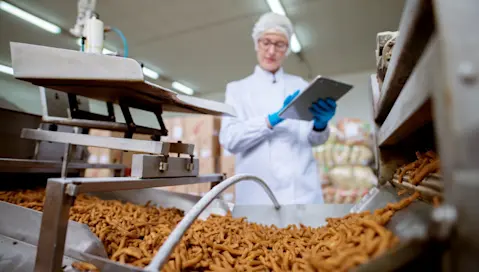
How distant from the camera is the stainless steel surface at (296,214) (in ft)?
4.09

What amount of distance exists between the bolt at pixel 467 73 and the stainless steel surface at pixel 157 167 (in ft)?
2.44

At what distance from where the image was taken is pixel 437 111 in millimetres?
348

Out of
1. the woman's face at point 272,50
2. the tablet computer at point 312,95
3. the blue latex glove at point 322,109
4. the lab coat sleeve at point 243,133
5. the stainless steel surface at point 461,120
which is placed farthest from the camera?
the woman's face at point 272,50

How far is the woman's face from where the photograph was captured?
6.72 ft

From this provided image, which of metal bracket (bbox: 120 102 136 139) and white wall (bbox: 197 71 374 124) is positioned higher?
white wall (bbox: 197 71 374 124)

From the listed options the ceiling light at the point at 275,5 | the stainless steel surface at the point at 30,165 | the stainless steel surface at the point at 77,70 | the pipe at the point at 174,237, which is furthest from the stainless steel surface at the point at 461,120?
the ceiling light at the point at 275,5

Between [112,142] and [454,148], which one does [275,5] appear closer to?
[112,142]

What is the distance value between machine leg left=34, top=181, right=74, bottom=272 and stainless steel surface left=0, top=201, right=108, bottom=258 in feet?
0.34

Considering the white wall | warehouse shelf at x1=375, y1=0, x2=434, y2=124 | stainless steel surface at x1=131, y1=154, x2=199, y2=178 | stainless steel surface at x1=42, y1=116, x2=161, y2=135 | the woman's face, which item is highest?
the white wall

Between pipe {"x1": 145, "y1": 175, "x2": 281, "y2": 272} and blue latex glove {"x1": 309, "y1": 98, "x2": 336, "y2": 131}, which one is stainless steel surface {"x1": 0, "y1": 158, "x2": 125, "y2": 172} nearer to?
pipe {"x1": 145, "y1": 175, "x2": 281, "y2": 272}

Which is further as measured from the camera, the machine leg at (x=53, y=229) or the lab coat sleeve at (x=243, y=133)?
the lab coat sleeve at (x=243, y=133)

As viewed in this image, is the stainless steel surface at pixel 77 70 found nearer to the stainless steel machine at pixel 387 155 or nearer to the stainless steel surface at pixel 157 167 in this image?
the stainless steel machine at pixel 387 155

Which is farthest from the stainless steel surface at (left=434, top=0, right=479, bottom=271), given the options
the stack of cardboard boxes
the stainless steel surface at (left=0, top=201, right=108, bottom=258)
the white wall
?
the white wall

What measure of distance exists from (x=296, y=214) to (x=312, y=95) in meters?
0.63
